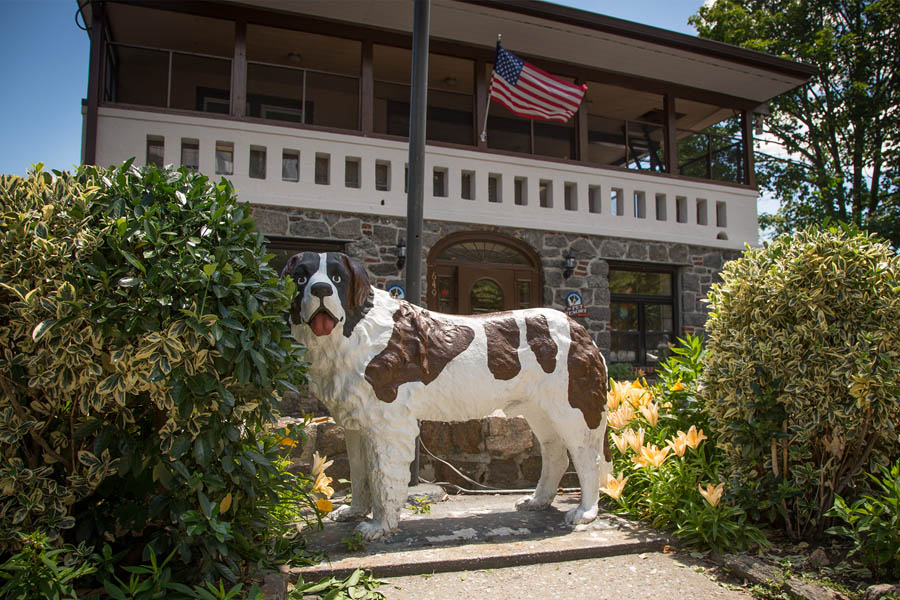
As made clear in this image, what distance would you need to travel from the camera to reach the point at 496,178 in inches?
385

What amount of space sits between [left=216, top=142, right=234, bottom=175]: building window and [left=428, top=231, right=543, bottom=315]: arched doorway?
3154mm

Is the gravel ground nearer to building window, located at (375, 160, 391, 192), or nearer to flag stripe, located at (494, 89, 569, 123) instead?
flag stripe, located at (494, 89, 569, 123)

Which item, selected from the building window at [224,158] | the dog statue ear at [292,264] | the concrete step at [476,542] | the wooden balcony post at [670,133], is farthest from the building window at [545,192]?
the dog statue ear at [292,264]

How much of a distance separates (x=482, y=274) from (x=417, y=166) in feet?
16.0

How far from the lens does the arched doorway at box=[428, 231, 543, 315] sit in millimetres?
9180

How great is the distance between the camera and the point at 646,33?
949 cm

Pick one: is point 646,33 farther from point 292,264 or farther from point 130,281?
point 130,281

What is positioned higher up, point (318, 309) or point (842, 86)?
point (842, 86)

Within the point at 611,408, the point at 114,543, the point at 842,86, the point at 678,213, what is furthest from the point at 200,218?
the point at 842,86

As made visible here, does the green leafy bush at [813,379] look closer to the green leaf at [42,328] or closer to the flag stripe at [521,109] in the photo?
the green leaf at [42,328]

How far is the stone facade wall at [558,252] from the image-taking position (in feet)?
27.9

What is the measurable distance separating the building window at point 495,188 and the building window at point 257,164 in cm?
346

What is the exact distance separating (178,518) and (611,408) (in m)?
3.41

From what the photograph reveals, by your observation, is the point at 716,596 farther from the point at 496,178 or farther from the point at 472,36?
the point at 472,36
